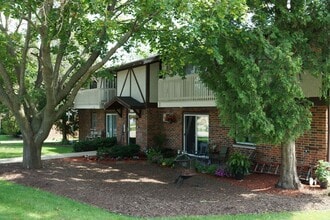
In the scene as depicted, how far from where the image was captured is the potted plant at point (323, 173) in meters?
11.8

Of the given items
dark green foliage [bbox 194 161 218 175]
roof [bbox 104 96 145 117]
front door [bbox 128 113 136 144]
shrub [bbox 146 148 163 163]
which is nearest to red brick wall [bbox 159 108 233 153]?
shrub [bbox 146 148 163 163]

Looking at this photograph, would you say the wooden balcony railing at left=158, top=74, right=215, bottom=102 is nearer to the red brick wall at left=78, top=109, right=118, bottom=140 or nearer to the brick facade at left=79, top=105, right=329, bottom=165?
the brick facade at left=79, top=105, right=329, bottom=165

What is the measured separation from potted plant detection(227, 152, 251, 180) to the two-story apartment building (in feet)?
4.55

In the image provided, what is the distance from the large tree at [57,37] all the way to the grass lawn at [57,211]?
4.65 metres

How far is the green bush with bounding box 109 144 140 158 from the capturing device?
803 inches

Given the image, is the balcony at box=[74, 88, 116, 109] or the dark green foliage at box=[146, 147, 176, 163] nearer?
the dark green foliage at box=[146, 147, 176, 163]

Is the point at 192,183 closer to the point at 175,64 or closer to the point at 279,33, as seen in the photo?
the point at 175,64

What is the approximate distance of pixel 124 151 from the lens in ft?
67.7

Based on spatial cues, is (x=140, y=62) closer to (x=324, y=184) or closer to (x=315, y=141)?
(x=315, y=141)

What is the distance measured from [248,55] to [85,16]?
5962 millimetres

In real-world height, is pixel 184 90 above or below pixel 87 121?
above

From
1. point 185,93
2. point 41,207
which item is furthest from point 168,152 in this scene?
point 41,207

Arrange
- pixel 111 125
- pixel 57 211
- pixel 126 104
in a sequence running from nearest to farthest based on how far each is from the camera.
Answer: pixel 57 211 → pixel 126 104 → pixel 111 125

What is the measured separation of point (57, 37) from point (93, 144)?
11.2m
